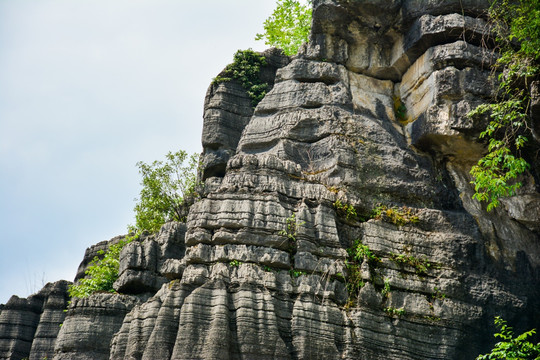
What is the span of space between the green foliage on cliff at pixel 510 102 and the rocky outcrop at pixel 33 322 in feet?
47.4

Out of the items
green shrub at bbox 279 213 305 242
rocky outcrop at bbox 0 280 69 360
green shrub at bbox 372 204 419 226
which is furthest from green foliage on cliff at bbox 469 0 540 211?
rocky outcrop at bbox 0 280 69 360

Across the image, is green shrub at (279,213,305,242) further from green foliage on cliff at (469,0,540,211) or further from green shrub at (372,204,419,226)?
green foliage on cliff at (469,0,540,211)

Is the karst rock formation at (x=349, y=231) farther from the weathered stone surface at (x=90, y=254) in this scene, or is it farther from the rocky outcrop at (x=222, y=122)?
the weathered stone surface at (x=90, y=254)

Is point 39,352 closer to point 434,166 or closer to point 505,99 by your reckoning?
point 434,166

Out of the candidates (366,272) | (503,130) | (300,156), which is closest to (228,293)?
(366,272)

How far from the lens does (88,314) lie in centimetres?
1731

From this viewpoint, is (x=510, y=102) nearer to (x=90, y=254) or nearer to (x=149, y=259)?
(x=149, y=259)

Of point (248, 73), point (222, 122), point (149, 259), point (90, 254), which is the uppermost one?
point (248, 73)

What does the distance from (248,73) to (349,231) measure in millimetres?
9278

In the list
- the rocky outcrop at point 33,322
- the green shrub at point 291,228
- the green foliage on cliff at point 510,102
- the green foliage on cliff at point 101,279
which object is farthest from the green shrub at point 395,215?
the rocky outcrop at point 33,322

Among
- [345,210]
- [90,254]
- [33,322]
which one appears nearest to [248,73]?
[90,254]

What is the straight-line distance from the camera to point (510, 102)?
1541 centimetres

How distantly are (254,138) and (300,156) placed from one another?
54.2 inches

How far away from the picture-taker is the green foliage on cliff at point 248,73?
75.7 ft
